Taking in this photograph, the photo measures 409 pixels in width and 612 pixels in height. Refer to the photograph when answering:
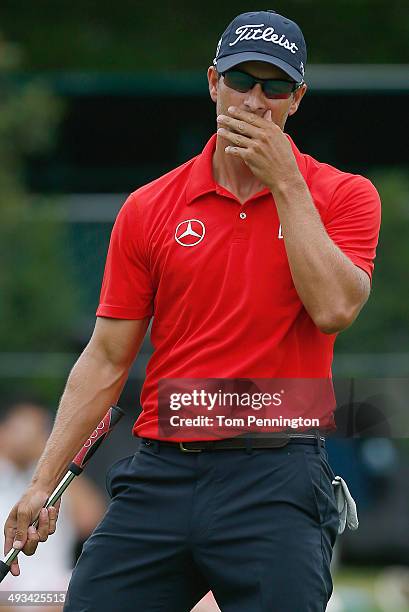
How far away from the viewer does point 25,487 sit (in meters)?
6.12

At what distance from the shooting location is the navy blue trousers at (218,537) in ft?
11.3

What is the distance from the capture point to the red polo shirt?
3562mm

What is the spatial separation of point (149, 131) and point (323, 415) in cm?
1387

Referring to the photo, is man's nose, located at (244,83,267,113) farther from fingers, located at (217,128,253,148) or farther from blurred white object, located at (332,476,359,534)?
blurred white object, located at (332,476,359,534)

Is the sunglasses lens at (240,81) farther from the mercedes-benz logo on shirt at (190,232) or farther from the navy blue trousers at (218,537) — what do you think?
the navy blue trousers at (218,537)

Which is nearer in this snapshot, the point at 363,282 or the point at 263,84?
the point at 363,282

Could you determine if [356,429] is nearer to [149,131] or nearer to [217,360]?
[217,360]

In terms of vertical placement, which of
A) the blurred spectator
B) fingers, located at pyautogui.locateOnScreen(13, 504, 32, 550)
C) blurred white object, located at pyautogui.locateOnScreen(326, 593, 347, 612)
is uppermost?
fingers, located at pyautogui.locateOnScreen(13, 504, 32, 550)

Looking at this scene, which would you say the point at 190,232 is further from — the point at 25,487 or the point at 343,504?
the point at 25,487

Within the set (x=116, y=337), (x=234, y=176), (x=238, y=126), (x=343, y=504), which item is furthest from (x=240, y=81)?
(x=343, y=504)

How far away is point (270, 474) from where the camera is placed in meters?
3.51

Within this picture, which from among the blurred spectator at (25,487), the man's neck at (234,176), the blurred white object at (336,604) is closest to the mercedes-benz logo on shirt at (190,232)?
the man's neck at (234,176)

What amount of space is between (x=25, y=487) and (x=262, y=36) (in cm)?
309

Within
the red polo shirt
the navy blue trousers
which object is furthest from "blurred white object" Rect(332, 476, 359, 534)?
the red polo shirt
